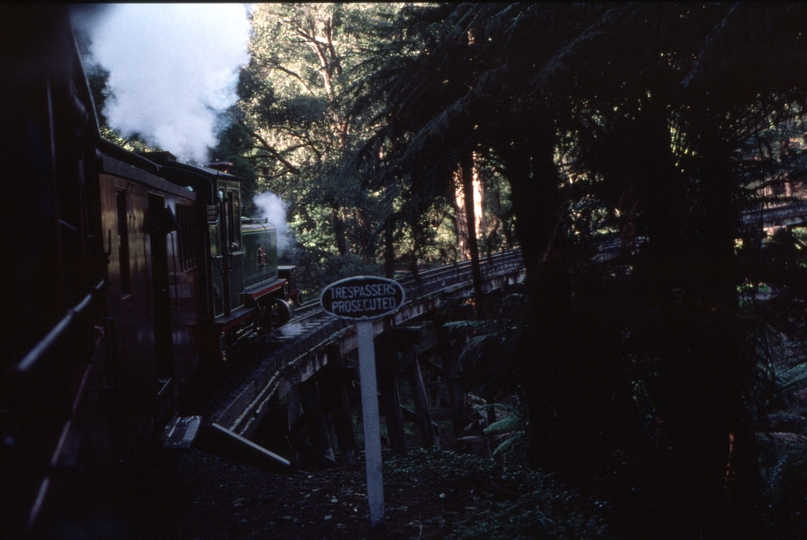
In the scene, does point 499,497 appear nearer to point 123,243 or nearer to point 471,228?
point 471,228

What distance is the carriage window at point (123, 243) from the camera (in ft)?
14.5

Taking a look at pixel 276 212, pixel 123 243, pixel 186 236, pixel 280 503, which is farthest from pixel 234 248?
pixel 276 212

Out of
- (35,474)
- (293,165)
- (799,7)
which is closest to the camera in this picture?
(35,474)

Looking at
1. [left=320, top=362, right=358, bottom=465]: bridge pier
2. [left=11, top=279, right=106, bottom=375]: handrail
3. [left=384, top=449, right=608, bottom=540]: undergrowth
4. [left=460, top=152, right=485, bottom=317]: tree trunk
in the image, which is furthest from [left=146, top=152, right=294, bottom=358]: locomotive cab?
[left=11, top=279, right=106, bottom=375]: handrail

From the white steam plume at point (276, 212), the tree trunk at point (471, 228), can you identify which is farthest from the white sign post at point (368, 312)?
the white steam plume at point (276, 212)

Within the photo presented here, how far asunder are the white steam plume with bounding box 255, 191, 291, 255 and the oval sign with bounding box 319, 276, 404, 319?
1671cm

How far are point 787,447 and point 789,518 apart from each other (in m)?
4.00

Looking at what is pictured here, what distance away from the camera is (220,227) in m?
8.77

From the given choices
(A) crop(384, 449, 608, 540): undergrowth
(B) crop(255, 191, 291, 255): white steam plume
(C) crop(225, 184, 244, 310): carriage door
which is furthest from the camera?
(B) crop(255, 191, 291, 255): white steam plume

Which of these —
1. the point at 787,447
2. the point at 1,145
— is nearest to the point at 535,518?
the point at 1,145

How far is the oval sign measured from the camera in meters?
4.25

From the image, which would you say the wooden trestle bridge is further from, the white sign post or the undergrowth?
the white sign post

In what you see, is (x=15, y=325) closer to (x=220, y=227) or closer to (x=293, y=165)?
(x=220, y=227)

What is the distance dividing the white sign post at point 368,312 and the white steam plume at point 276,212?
54.8 feet
